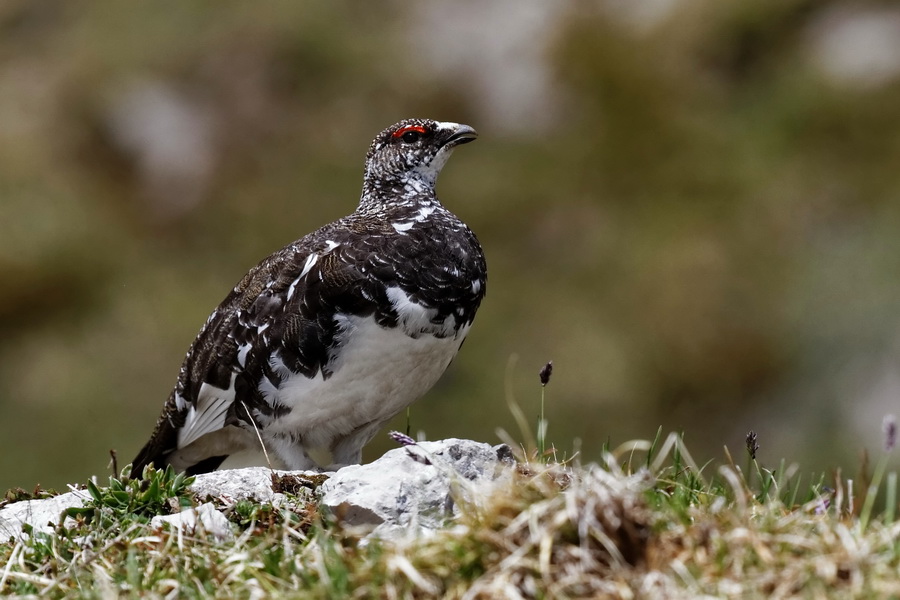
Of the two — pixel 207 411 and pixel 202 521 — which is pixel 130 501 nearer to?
pixel 202 521

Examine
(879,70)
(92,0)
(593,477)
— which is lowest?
(593,477)

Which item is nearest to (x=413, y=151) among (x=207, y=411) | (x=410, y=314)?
(x=410, y=314)

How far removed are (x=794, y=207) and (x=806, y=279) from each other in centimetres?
104

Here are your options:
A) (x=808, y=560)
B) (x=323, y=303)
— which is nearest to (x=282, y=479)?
(x=323, y=303)

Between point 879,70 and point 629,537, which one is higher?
point 879,70

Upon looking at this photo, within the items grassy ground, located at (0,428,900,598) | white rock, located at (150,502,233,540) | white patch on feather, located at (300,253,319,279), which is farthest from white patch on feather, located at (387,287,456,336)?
grassy ground, located at (0,428,900,598)

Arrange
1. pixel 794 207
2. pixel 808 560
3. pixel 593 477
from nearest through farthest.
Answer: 1. pixel 808 560
2. pixel 593 477
3. pixel 794 207

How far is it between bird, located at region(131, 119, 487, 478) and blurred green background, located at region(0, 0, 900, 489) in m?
4.77

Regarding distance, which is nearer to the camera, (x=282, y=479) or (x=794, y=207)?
(x=282, y=479)

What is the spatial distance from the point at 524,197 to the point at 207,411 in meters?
7.71

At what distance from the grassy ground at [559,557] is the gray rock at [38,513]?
555 mm

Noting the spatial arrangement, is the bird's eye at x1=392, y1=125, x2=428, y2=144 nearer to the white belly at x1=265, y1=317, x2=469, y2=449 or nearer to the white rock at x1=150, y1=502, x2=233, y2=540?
the white belly at x1=265, y1=317, x2=469, y2=449

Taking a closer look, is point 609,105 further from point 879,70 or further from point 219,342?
point 219,342

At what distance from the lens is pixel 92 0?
15.7 m
